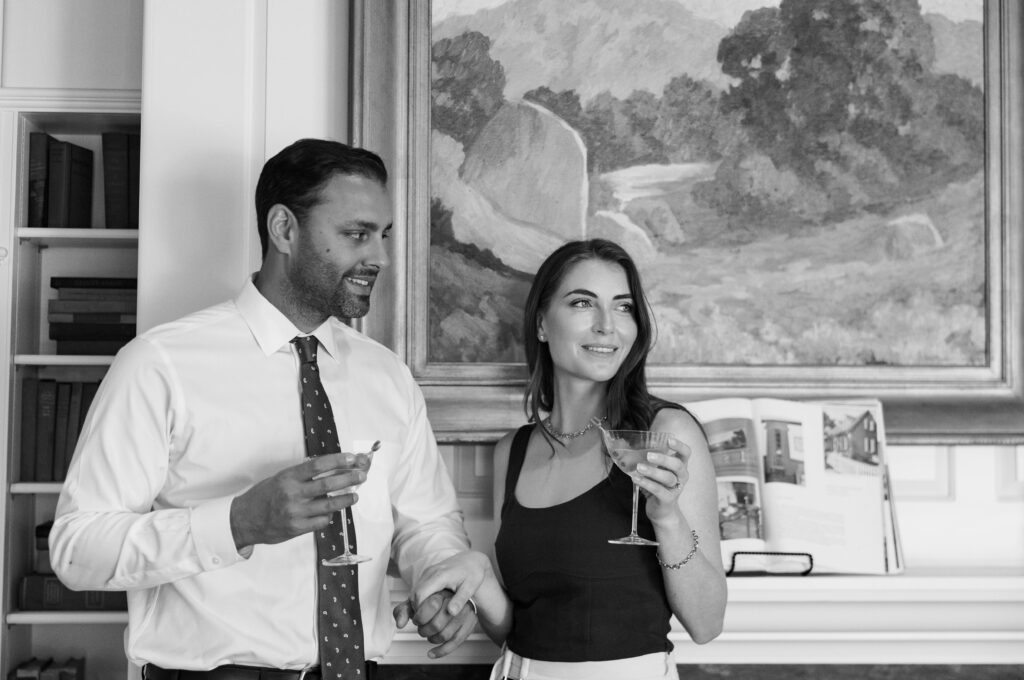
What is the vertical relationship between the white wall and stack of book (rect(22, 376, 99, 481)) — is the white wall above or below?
above

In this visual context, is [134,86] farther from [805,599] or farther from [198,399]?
[805,599]

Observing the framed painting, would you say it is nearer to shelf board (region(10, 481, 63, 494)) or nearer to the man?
the man

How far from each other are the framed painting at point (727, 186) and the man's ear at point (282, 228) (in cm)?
49

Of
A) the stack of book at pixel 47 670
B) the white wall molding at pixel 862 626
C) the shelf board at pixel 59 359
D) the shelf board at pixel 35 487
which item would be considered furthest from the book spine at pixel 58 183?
the white wall molding at pixel 862 626

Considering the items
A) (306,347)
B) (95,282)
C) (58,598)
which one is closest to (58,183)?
(95,282)

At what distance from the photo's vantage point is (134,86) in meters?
3.26

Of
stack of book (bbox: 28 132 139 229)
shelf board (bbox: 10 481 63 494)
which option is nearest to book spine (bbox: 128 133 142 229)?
stack of book (bbox: 28 132 139 229)

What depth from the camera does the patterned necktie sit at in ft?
6.18

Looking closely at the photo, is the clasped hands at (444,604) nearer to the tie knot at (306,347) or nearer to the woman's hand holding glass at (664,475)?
the woman's hand holding glass at (664,475)

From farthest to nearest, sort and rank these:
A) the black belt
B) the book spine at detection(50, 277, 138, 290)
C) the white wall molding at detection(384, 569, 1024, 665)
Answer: the book spine at detection(50, 277, 138, 290) → the white wall molding at detection(384, 569, 1024, 665) → the black belt

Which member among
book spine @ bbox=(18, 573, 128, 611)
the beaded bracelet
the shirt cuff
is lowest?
book spine @ bbox=(18, 573, 128, 611)

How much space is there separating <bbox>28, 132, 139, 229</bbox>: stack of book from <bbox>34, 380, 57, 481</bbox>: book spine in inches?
23.0

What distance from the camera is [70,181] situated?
131 inches

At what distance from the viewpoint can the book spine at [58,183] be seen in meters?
3.28
